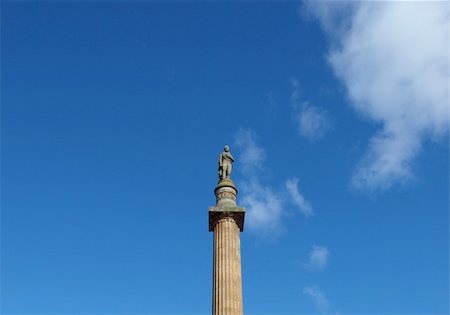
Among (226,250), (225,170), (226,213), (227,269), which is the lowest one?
(227,269)

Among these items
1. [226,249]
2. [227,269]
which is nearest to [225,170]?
[226,249]

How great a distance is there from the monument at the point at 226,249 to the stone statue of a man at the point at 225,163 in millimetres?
283

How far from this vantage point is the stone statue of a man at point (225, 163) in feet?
77.7

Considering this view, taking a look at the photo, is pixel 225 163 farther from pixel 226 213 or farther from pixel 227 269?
pixel 227 269

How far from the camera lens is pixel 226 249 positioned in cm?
2114

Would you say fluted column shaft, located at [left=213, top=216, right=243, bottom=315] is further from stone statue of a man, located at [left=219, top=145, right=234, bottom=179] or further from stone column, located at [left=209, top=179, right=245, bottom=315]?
stone statue of a man, located at [left=219, top=145, right=234, bottom=179]

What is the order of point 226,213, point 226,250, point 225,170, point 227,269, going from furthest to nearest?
point 225,170
point 226,213
point 226,250
point 227,269

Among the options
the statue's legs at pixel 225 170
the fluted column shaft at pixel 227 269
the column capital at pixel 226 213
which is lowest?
the fluted column shaft at pixel 227 269

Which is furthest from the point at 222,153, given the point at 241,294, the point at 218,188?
the point at 241,294

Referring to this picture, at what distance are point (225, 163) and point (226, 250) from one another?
4.17 metres

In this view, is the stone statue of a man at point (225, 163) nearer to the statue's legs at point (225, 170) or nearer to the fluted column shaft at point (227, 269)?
the statue's legs at point (225, 170)

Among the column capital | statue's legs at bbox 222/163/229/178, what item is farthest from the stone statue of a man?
the column capital

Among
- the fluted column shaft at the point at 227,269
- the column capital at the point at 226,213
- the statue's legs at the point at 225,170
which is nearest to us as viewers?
the fluted column shaft at the point at 227,269

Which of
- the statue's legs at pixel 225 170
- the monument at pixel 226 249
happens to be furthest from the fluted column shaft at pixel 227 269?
the statue's legs at pixel 225 170
